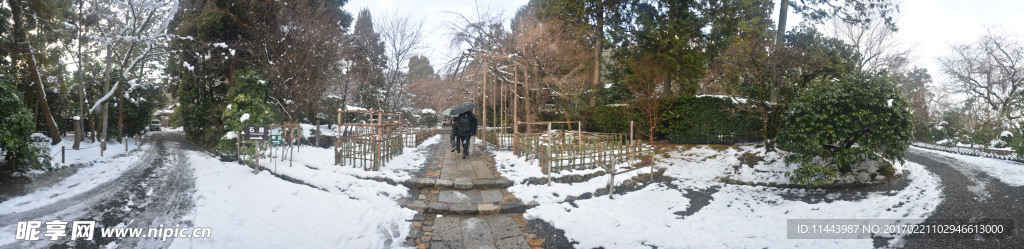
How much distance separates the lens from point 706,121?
32.9 ft

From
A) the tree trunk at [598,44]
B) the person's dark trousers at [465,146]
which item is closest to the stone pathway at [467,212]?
the person's dark trousers at [465,146]

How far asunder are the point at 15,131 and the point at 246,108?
3.97 meters

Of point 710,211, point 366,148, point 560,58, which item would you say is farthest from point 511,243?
point 560,58

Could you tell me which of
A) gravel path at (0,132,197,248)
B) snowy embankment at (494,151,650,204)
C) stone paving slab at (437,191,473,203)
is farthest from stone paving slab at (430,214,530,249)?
gravel path at (0,132,197,248)

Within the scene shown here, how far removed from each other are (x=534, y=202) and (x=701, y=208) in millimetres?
2752

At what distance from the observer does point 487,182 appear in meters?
5.84

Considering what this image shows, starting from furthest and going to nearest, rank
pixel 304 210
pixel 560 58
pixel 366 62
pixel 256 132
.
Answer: pixel 366 62, pixel 560 58, pixel 256 132, pixel 304 210

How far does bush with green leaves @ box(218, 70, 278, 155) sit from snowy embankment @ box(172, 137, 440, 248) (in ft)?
4.87

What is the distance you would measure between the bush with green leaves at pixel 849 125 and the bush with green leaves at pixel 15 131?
14.8 meters

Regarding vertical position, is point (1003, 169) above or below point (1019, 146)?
below

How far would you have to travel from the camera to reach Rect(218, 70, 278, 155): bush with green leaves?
7918 millimetres

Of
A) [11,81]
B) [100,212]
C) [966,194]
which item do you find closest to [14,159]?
[11,81]

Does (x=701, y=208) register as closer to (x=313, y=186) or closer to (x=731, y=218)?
(x=731, y=218)

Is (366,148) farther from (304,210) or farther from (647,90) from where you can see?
(647,90)
